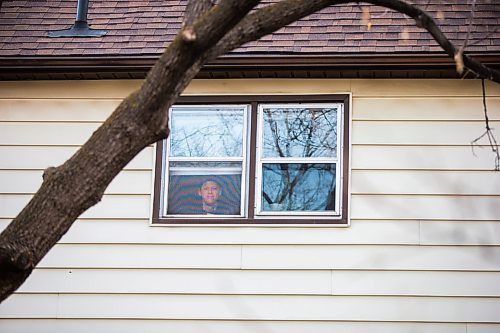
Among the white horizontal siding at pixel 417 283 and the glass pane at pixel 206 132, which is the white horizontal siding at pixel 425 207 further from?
the glass pane at pixel 206 132

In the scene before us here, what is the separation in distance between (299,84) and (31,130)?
257 centimetres

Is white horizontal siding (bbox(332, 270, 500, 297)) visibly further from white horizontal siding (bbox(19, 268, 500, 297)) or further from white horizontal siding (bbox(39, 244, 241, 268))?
white horizontal siding (bbox(39, 244, 241, 268))

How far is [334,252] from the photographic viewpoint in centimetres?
882

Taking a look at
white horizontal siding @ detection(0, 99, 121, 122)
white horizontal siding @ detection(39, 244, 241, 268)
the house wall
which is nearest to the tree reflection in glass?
the house wall

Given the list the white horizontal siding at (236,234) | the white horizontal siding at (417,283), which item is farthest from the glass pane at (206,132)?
the white horizontal siding at (417,283)

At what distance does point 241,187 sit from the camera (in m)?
9.16

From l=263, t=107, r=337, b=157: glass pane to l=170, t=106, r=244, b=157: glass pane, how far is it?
11.0 inches

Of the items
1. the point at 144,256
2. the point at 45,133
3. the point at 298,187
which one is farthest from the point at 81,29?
the point at 298,187

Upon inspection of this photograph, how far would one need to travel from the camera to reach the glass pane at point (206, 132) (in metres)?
9.30

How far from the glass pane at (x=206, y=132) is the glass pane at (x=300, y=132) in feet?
0.91

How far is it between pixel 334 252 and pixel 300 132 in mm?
1185

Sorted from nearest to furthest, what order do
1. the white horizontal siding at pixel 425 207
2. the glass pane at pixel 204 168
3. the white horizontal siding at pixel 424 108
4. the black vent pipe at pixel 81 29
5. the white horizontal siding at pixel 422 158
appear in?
the white horizontal siding at pixel 425 207, the white horizontal siding at pixel 422 158, the white horizontal siding at pixel 424 108, the glass pane at pixel 204 168, the black vent pipe at pixel 81 29

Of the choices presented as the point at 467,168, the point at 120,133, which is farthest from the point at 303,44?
the point at 120,133

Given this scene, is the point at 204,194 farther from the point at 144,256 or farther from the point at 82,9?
the point at 82,9
